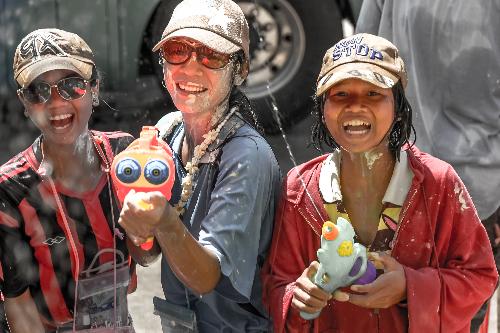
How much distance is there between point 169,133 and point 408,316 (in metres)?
0.90

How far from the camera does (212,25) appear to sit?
2.81 meters

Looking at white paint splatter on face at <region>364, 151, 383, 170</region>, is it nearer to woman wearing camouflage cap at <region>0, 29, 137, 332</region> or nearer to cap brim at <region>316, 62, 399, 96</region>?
cap brim at <region>316, 62, 399, 96</region>

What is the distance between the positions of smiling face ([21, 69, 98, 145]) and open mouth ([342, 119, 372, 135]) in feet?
2.59

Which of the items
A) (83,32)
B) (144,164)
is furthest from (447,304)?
Result: (83,32)

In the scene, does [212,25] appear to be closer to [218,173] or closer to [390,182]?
[218,173]

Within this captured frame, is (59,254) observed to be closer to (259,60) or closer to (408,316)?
(408,316)

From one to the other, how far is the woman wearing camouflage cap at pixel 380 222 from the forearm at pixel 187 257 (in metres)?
0.25

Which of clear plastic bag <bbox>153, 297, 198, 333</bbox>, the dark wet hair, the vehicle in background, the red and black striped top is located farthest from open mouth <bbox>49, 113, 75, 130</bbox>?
the vehicle in background

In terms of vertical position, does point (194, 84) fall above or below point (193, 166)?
above

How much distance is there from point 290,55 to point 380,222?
4.31 m

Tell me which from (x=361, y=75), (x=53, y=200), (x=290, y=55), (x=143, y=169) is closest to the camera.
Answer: (x=143, y=169)

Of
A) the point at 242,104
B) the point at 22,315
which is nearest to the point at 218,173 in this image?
the point at 242,104

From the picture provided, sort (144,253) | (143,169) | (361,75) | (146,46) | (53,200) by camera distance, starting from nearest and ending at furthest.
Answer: (143,169)
(361,75)
(144,253)
(53,200)
(146,46)

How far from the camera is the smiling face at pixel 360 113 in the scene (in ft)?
8.92
